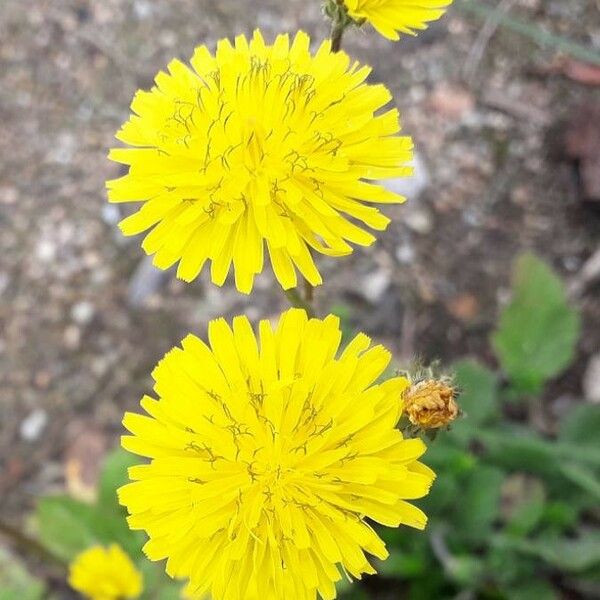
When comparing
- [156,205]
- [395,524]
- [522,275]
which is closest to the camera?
[395,524]

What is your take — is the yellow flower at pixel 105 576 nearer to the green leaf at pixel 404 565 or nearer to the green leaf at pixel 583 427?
the green leaf at pixel 404 565

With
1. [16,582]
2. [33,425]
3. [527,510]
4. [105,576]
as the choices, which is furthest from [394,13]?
[16,582]

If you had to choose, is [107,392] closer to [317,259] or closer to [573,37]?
→ [317,259]

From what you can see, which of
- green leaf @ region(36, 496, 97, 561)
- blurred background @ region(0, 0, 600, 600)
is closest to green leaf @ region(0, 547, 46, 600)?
blurred background @ region(0, 0, 600, 600)

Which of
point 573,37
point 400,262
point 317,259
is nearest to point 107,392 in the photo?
point 317,259

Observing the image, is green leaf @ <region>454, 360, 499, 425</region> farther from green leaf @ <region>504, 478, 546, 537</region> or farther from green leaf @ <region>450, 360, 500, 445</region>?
green leaf @ <region>504, 478, 546, 537</region>

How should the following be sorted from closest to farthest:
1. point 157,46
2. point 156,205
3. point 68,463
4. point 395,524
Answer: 1. point 395,524
2. point 156,205
3. point 68,463
4. point 157,46
